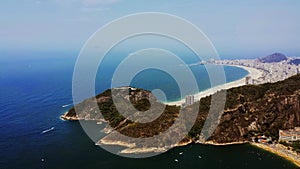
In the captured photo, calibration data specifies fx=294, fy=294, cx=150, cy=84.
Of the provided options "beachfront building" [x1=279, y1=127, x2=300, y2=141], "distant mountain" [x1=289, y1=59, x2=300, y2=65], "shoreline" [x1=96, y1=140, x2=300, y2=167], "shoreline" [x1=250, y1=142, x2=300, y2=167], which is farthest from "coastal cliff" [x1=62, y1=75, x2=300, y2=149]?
"distant mountain" [x1=289, y1=59, x2=300, y2=65]

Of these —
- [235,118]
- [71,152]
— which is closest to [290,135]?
[235,118]

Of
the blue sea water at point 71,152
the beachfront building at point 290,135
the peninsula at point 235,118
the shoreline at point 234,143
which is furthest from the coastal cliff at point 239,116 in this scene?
the blue sea water at point 71,152

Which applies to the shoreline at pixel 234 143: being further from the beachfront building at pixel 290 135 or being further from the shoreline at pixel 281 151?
the beachfront building at pixel 290 135

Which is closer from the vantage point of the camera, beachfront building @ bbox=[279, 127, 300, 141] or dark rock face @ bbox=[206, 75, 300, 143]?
beachfront building @ bbox=[279, 127, 300, 141]

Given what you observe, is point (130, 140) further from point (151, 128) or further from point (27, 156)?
point (27, 156)

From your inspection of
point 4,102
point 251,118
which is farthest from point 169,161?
point 4,102

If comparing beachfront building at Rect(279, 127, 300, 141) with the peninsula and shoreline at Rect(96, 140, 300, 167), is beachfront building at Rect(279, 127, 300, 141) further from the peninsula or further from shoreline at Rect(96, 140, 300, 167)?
shoreline at Rect(96, 140, 300, 167)

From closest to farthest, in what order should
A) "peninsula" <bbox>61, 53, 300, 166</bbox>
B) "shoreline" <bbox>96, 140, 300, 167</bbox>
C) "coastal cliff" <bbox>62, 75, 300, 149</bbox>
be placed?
1. "shoreline" <bbox>96, 140, 300, 167</bbox>
2. "peninsula" <bbox>61, 53, 300, 166</bbox>
3. "coastal cliff" <bbox>62, 75, 300, 149</bbox>

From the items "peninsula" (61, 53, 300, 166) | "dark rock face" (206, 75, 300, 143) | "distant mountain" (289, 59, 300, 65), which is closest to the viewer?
"peninsula" (61, 53, 300, 166)
